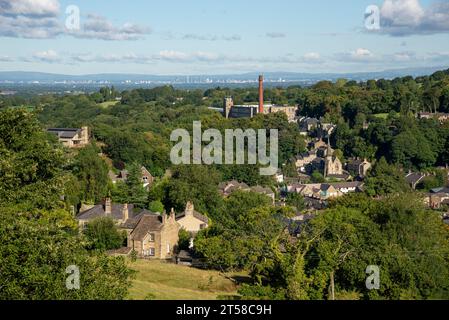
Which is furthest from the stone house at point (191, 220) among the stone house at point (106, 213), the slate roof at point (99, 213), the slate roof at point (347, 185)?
the slate roof at point (347, 185)

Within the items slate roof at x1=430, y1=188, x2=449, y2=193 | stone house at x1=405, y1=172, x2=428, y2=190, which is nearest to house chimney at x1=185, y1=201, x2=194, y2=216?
slate roof at x1=430, y1=188, x2=449, y2=193

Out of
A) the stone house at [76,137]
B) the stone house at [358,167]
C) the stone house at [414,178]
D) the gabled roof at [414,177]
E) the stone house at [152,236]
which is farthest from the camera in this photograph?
the stone house at [358,167]

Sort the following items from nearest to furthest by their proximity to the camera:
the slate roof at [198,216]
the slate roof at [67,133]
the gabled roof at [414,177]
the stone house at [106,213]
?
1. the stone house at [106,213]
2. the slate roof at [198,216]
3. the gabled roof at [414,177]
4. the slate roof at [67,133]

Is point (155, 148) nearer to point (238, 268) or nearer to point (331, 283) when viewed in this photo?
point (238, 268)

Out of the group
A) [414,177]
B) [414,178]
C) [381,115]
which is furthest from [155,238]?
[381,115]

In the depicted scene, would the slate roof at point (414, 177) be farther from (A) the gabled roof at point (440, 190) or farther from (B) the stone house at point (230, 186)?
(B) the stone house at point (230, 186)

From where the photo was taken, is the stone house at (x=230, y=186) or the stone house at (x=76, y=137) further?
the stone house at (x=76, y=137)
